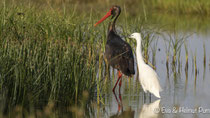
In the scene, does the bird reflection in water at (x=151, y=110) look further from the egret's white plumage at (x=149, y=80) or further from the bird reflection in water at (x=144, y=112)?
the egret's white plumage at (x=149, y=80)

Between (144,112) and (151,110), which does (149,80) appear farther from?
(144,112)

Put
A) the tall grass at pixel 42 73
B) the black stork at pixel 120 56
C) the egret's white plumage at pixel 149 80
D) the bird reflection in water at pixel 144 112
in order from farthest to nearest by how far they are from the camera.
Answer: the black stork at pixel 120 56
the egret's white plumage at pixel 149 80
the bird reflection in water at pixel 144 112
the tall grass at pixel 42 73

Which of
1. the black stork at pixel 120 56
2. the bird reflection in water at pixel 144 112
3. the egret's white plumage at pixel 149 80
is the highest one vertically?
the black stork at pixel 120 56

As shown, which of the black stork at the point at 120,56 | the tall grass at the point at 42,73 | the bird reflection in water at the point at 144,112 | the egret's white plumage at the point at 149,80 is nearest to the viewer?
the tall grass at the point at 42,73

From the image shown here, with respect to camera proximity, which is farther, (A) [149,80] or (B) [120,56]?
(B) [120,56]

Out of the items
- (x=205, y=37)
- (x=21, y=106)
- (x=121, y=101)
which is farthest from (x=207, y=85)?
(x=205, y=37)

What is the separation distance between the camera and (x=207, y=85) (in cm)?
859

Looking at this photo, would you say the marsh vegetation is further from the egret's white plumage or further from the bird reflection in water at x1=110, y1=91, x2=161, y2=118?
the egret's white plumage

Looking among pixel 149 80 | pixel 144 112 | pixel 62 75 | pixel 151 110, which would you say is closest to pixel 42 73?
pixel 62 75

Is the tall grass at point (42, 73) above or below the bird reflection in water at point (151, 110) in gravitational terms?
above

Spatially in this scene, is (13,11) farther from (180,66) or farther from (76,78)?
(180,66)

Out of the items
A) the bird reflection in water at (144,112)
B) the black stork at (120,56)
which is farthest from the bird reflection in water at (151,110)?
the black stork at (120,56)

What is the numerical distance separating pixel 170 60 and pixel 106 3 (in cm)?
1094

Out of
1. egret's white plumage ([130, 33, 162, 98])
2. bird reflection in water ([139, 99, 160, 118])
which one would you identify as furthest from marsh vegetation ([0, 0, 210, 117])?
egret's white plumage ([130, 33, 162, 98])
